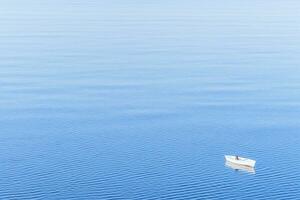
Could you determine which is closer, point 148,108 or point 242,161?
point 242,161

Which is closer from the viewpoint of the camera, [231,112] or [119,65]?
[231,112]

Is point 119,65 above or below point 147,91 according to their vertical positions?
above

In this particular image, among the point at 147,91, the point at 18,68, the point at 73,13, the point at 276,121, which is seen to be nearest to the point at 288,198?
the point at 276,121

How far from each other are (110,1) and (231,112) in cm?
10606

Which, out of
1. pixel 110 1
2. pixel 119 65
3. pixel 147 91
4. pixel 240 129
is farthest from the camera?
pixel 110 1

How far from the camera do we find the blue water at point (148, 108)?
57.1m

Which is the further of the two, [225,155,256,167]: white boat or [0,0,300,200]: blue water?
[225,155,256,167]: white boat

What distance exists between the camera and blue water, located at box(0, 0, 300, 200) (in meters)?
57.1

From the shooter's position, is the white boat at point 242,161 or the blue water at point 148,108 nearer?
the blue water at point 148,108

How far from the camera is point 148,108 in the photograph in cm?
7744

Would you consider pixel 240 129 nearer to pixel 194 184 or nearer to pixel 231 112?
pixel 231 112

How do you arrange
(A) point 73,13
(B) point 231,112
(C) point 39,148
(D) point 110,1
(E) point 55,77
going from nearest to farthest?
(C) point 39,148
(B) point 231,112
(E) point 55,77
(A) point 73,13
(D) point 110,1

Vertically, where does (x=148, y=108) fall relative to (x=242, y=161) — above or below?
above

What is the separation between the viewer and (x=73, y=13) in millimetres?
149750
